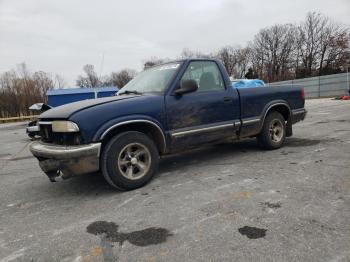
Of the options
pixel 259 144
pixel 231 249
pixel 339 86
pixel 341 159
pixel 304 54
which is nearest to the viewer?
pixel 231 249

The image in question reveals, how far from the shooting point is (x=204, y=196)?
3912mm

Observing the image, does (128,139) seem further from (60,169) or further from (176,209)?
(176,209)

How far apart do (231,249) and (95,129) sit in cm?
226

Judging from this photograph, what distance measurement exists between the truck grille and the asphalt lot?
2.54 ft

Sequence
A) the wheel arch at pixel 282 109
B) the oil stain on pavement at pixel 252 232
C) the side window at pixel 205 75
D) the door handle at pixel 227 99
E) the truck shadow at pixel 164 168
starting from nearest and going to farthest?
the oil stain on pavement at pixel 252 232 < the truck shadow at pixel 164 168 < the side window at pixel 205 75 < the door handle at pixel 227 99 < the wheel arch at pixel 282 109

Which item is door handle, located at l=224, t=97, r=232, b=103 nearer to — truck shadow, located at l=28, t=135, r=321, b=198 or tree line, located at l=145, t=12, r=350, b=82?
truck shadow, located at l=28, t=135, r=321, b=198

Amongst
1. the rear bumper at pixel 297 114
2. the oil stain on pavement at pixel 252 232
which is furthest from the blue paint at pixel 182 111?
the oil stain on pavement at pixel 252 232

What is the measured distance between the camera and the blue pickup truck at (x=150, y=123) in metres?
4.00

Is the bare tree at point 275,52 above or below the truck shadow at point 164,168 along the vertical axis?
above

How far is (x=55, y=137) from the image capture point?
14.0 feet

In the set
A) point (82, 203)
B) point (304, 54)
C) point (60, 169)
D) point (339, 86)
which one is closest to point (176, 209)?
point (82, 203)

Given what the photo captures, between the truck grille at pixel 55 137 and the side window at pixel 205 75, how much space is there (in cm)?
193

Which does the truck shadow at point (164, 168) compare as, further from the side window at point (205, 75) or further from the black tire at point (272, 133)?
the side window at point (205, 75)

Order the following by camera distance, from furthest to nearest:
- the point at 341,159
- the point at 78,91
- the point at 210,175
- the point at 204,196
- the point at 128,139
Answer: the point at 78,91
the point at 341,159
the point at 210,175
the point at 128,139
the point at 204,196
